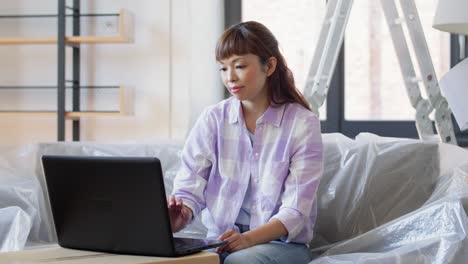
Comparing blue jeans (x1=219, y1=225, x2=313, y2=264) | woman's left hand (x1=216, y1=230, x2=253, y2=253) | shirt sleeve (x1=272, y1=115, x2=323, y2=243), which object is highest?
shirt sleeve (x1=272, y1=115, x2=323, y2=243)

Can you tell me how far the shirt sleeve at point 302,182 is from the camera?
1512 mm

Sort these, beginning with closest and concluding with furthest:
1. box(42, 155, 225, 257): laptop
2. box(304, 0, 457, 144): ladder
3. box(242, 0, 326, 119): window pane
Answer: box(42, 155, 225, 257): laptop, box(304, 0, 457, 144): ladder, box(242, 0, 326, 119): window pane

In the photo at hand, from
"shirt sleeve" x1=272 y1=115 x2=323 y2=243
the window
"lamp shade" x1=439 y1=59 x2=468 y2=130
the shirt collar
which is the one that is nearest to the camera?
"shirt sleeve" x1=272 y1=115 x2=323 y2=243

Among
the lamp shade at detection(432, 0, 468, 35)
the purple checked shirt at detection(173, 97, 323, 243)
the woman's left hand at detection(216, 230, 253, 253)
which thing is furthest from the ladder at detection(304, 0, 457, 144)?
the woman's left hand at detection(216, 230, 253, 253)

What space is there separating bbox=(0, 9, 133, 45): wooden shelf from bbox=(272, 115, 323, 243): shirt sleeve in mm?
1319

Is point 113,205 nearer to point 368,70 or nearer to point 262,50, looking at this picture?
point 262,50

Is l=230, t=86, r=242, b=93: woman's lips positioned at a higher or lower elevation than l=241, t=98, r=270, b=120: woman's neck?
higher

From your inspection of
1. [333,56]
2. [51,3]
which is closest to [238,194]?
[333,56]

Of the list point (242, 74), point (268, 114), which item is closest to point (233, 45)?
point (242, 74)

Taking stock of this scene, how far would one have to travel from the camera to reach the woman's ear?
1.64 m

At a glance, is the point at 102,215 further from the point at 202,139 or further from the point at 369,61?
the point at 369,61

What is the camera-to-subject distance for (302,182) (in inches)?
61.0

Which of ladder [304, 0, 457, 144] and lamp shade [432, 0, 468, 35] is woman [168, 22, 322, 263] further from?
ladder [304, 0, 457, 144]

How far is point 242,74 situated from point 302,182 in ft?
0.90
